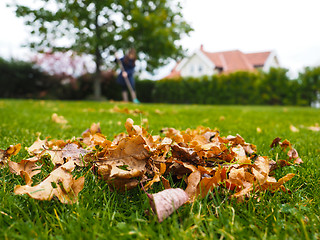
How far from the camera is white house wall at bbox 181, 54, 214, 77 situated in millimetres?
33713

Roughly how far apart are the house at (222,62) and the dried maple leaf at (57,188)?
31528 mm

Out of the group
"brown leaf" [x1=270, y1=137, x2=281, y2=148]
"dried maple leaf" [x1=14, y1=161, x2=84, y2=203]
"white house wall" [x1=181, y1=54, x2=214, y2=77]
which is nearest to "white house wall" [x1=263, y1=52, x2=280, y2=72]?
"white house wall" [x1=181, y1=54, x2=214, y2=77]

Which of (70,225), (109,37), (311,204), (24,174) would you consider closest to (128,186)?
(70,225)

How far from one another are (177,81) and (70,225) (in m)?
17.2

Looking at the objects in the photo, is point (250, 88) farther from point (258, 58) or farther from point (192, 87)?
point (258, 58)

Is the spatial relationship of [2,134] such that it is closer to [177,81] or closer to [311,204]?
[311,204]

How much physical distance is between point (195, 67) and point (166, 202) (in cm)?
3541

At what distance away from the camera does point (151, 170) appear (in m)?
1.09

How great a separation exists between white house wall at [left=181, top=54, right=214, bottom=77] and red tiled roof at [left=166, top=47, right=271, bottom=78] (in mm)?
1363

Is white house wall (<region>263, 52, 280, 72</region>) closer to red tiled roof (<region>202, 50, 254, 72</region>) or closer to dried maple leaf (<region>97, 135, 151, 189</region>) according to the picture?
red tiled roof (<region>202, 50, 254, 72</region>)

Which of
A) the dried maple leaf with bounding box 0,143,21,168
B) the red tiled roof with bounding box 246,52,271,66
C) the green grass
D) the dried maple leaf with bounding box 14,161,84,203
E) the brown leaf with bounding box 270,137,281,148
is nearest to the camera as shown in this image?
the green grass

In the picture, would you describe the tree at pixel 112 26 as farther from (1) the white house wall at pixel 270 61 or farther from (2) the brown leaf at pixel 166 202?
(1) the white house wall at pixel 270 61

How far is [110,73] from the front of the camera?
1953cm

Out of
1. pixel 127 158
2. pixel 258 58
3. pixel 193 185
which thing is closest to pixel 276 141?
pixel 193 185
